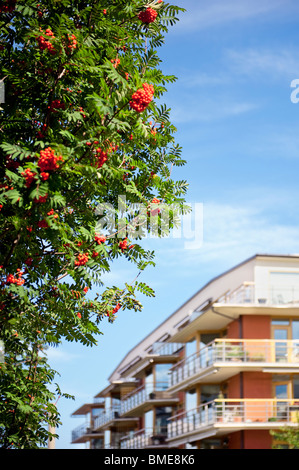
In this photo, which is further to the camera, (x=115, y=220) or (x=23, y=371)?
(x=23, y=371)

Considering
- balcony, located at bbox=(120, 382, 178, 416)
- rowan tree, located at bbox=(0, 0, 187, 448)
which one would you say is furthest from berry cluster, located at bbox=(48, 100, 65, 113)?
balcony, located at bbox=(120, 382, 178, 416)

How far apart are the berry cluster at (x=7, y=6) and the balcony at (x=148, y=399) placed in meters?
42.0

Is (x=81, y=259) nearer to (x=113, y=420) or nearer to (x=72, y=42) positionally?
(x=72, y=42)

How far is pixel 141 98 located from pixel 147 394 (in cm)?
4740

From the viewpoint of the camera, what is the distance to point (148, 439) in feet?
167

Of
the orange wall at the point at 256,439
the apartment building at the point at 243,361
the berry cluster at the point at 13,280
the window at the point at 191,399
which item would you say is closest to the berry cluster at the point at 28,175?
the berry cluster at the point at 13,280

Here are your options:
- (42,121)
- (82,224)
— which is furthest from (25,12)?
(82,224)

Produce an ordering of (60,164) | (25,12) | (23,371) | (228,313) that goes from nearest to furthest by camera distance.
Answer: (60,164) < (25,12) < (23,371) < (228,313)

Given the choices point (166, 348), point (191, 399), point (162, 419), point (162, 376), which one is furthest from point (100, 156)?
point (162, 376)

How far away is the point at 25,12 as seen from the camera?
7801mm

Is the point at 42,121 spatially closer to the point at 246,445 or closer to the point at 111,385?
the point at 246,445

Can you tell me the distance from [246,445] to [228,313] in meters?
6.83

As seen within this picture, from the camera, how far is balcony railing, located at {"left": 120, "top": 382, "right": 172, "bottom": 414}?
51.0 metres

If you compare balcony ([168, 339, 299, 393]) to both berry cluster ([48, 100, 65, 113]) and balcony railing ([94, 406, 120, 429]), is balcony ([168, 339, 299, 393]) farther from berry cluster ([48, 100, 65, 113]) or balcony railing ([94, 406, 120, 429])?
balcony railing ([94, 406, 120, 429])
